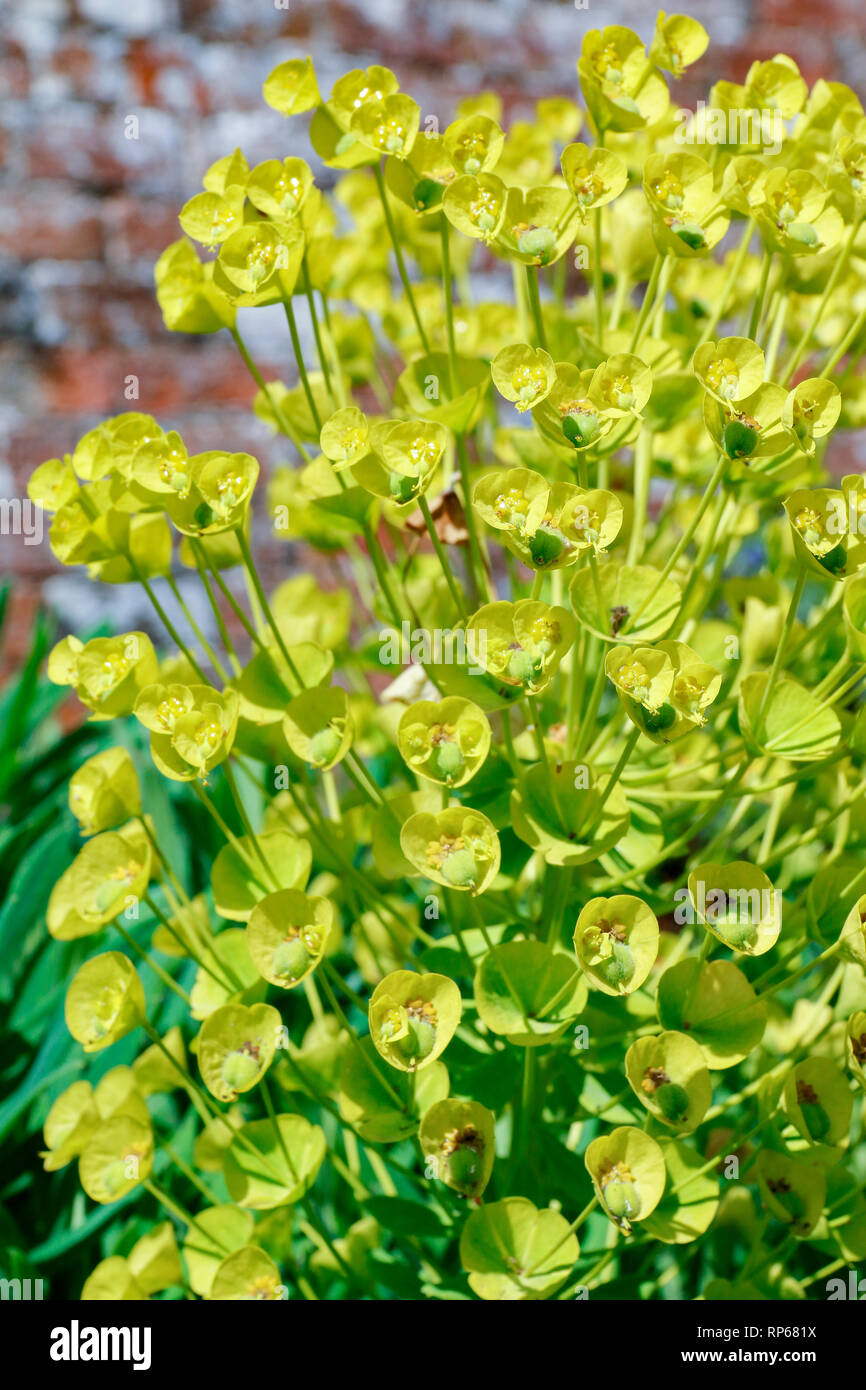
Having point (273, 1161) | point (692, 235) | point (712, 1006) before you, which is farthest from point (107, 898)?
point (692, 235)

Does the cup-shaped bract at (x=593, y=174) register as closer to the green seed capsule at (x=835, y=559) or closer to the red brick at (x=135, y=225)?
the green seed capsule at (x=835, y=559)

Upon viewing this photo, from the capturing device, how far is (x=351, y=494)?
460 millimetres

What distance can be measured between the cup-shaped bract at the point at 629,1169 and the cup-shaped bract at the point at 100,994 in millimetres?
181

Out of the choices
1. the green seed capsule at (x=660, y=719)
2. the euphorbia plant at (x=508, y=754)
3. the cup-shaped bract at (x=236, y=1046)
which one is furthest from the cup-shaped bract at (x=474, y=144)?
the cup-shaped bract at (x=236, y=1046)

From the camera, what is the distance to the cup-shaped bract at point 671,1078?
0.38 m

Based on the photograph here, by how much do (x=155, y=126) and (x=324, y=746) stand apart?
1.12m

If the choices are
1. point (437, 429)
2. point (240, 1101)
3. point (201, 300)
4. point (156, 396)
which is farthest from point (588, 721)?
point (156, 396)

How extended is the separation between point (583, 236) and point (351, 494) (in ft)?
1.36

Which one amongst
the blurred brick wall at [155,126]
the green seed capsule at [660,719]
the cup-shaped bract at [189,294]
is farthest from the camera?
the blurred brick wall at [155,126]

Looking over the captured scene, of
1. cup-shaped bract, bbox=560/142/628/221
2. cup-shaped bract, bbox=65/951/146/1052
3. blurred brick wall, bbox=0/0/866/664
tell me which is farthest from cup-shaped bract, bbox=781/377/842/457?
blurred brick wall, bbox=0/0/866/664

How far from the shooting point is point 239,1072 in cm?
41

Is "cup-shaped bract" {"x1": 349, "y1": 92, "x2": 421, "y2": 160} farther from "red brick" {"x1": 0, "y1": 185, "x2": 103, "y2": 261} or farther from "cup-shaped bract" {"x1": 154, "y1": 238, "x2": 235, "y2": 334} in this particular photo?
"red brick" {"x1": 0, "y1": 185, "x2": 103, "y2": 261}

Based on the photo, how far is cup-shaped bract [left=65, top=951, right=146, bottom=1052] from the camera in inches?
17.1

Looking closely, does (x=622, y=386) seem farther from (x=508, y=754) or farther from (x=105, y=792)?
(x=105, y=792)
